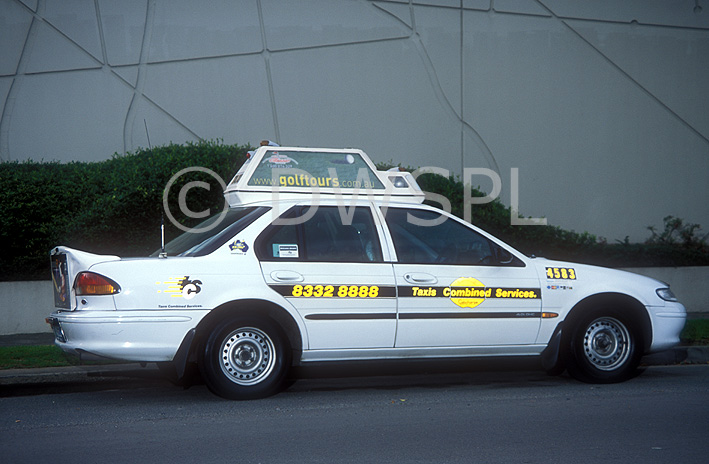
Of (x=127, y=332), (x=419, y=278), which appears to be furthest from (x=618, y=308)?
(x=127, y=332)

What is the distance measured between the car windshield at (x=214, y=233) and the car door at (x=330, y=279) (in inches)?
9.1

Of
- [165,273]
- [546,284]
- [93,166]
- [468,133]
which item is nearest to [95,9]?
[93,166]

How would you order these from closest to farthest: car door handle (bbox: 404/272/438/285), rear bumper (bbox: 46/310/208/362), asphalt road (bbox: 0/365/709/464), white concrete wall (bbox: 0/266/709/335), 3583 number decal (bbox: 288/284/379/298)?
asphalt road (bbox: 0/365/709/464)
rear bumper (bbox: 46/310/208/362)
3583 number decal (bbox: 288/284/379/298)
car door handle (bbox: 404/272/438/285)
white concrete wall (bbox: 0/266/709/335)

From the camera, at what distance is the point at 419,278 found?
6.57 metres

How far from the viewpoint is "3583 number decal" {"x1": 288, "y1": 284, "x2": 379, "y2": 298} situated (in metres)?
6.30

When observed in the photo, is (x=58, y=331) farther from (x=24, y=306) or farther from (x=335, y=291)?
(x=24, y=306)

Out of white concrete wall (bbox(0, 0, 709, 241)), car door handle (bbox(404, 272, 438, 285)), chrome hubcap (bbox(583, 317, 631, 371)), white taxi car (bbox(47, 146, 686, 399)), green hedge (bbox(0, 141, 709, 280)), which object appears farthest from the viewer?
white concrete wall (bbox(0, 0, 709, 241))

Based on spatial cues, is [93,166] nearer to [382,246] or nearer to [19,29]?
[19,29]

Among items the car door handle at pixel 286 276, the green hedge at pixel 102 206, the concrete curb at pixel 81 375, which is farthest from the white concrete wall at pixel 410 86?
the car door handle at pixel 286 276

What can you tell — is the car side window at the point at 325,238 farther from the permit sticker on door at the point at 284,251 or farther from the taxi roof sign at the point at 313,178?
the taxi roof sign at the point at 313,178

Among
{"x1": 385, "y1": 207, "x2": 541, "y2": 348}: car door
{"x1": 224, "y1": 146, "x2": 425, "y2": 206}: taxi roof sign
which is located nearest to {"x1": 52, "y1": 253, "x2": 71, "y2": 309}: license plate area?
{"x1": 224, "y1": 146, "x2": 425, "y2": 206}: taxi roof sign

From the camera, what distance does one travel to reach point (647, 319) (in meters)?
7.08

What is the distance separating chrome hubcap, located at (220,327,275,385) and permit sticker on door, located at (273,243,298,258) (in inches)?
25.6

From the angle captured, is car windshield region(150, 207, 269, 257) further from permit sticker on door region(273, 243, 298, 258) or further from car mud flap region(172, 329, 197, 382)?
car mud flap region(172, 329, 197, 382)
